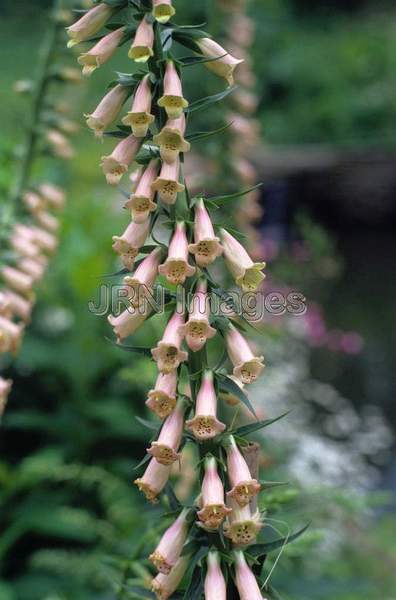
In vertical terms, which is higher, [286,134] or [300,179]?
[286,134]

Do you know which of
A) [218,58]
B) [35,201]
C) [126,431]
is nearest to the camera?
[218,58]

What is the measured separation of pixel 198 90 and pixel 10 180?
26.5 feet

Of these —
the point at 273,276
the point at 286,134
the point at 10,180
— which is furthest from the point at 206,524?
the point at 286,134

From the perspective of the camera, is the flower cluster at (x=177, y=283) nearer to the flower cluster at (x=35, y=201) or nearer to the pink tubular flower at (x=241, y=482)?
the pink tubular flower at (x=241, y=482)

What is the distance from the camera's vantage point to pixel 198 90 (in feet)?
36.2

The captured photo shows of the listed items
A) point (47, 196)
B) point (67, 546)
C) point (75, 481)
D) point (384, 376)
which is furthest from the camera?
point (384, 376)

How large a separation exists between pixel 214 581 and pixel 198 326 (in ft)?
1.34

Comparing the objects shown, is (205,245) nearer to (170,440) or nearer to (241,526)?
(170,440)

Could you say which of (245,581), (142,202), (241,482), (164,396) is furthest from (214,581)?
(142,202)

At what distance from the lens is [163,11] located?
4.65 ft

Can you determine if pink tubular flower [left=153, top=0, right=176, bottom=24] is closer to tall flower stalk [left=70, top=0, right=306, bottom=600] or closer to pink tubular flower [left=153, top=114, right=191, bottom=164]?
tall flower stalk [left=70, top=0, right=306, bottom=600]

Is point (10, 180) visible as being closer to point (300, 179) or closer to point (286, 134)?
point (300, 179)

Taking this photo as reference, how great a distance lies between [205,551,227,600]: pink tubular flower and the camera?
54.6 inches

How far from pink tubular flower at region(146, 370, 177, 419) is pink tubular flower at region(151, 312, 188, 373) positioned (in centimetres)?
2
